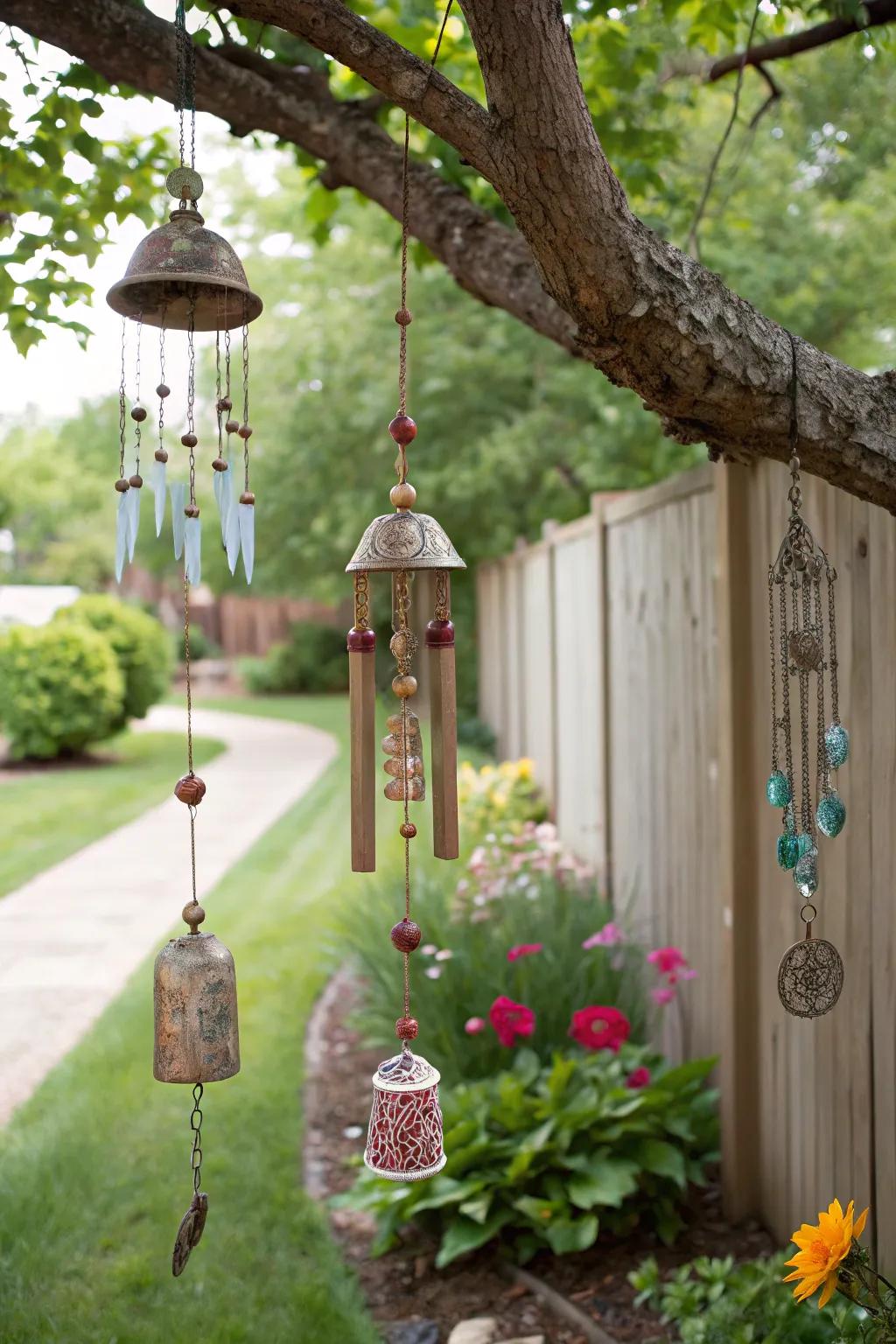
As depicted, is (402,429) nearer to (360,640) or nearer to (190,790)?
(360,640)

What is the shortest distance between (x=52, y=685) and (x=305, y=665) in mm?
13503

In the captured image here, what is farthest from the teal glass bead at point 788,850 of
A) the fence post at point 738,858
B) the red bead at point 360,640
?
the fence post at point 738,858

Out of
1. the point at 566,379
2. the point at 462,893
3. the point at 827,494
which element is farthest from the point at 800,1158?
the point at 566,379

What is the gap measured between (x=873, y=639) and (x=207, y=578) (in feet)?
88.0

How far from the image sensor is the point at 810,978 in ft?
8.39

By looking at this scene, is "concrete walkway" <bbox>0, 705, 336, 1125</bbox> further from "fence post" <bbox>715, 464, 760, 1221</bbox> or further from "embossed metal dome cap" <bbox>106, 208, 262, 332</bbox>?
"embossed metal dome cap" <bbox>106, 208, 262, 332</bbox>

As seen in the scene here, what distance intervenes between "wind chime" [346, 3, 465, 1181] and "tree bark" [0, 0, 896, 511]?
0.74 feet

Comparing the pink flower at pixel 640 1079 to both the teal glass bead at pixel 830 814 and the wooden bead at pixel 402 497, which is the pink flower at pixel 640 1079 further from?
the wooden bead at pixel 402 497

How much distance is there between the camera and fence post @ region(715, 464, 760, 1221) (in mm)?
3750

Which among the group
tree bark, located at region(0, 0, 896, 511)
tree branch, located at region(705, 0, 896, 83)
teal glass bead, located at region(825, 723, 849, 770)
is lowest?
teal glass bead, located at region(825, 723, 849, 770)

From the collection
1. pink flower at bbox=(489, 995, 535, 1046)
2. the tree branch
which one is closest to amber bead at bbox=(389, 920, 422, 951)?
pink flower at bbox=(489, 995, 535, 1046)

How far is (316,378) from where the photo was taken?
12.4m

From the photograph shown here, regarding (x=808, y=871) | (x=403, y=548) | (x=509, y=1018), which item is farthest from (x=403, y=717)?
(x=509, y=1018)

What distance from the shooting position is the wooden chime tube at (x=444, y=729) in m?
2.21
